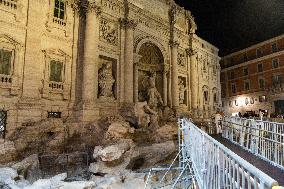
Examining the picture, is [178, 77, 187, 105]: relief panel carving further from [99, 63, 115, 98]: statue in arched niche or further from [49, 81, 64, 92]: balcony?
[49, 81, 64, 92]: balcony

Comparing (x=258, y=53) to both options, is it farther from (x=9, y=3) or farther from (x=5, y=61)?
(x=5, y=61)

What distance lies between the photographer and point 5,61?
13.8 m

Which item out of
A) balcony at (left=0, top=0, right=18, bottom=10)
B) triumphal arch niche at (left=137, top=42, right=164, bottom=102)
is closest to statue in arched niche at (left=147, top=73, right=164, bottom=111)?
triumphal arch niche at (left=137, top=42, right=164, bottom=102)

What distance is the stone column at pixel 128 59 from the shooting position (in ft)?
63.7

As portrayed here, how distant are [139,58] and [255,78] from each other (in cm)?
2423

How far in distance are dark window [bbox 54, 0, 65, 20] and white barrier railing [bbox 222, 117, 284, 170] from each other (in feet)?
42.3

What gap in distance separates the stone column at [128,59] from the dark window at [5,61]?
8511 mm

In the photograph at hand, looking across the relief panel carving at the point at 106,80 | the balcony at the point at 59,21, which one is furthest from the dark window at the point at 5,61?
the relief panel carving at the point at 106,80

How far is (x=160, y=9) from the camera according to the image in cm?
2477

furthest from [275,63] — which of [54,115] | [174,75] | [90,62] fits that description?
[54,115]

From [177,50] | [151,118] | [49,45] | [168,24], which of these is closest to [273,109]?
[177,50]

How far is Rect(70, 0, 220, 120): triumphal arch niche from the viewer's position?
17156 millimetres

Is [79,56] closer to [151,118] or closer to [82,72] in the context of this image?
[82,72]

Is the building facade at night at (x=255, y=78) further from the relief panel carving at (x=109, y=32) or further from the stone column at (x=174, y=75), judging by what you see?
the relief panel carving at (x=109, y=32)
